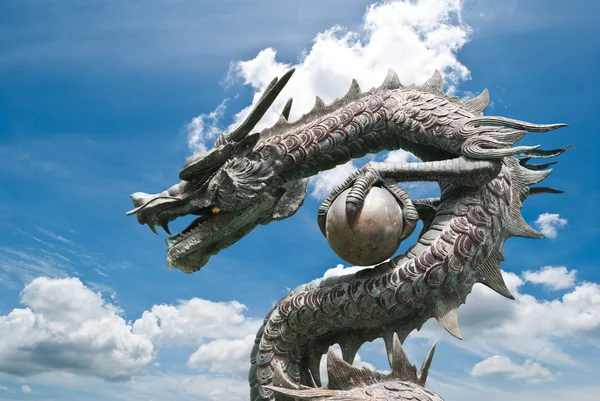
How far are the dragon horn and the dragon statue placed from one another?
12mm

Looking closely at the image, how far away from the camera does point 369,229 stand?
15.6 feet

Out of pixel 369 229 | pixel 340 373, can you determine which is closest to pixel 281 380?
pixel 340 373

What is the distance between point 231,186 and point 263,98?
85 cm

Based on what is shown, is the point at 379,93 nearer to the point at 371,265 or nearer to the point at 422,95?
the point at 422,95

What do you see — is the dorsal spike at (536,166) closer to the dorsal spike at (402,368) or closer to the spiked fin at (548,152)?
the spiked fin at (548,152)

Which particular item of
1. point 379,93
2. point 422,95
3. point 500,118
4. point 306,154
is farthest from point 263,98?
point 500,118

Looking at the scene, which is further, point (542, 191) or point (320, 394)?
point (542, 191)

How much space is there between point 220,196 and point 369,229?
4.68 feet

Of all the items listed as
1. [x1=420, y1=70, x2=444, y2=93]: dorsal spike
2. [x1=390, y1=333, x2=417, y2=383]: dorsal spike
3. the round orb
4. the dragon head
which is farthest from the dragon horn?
[x1=390, y1=333, x2=417, y2=383]: dorsal spike

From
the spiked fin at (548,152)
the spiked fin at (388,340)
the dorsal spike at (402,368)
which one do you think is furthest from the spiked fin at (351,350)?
the spiked fin at (548,152)

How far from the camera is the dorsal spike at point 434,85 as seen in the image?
225 inches

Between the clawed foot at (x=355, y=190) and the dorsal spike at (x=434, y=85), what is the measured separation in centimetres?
115

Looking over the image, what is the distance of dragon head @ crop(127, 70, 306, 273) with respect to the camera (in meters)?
5.40

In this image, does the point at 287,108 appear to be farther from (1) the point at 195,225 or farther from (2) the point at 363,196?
(2) the point at 363,196
